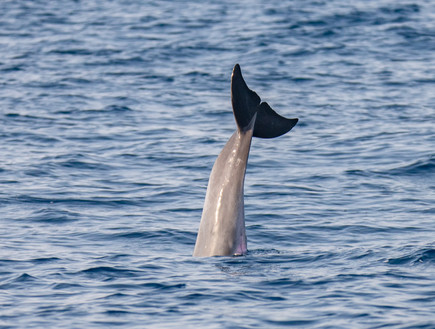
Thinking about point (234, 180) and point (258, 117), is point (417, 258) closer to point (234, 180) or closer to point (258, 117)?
point (234, 180)

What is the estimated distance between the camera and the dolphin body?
15773 mm

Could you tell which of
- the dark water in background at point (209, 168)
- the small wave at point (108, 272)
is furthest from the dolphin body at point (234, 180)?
the small wave at point (108, 272)

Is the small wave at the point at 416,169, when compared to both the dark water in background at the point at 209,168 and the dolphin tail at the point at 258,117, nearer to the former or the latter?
the dark water in background at the point at 209,168

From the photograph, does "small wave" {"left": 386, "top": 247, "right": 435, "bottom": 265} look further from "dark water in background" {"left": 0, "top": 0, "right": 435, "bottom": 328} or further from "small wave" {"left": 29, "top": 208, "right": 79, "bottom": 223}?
"small wave" {"left": 29, "top": 208, "right": 79, "bottom": 223}

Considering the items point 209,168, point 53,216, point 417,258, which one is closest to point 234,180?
point 417,258

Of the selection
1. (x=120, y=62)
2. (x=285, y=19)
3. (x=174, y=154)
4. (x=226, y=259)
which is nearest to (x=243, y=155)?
(x=226, y=259)

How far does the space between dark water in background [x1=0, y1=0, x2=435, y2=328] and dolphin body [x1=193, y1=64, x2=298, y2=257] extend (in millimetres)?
322

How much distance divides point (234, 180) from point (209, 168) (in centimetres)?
734

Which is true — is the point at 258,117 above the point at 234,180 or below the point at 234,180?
above

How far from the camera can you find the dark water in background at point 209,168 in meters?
13.9

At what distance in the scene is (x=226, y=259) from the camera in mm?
15641

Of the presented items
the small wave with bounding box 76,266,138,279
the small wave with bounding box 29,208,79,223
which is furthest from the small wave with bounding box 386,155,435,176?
the small wave with bounding box 76,266,138,279

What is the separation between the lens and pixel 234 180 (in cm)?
1588

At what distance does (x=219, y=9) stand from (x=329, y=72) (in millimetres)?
14454
